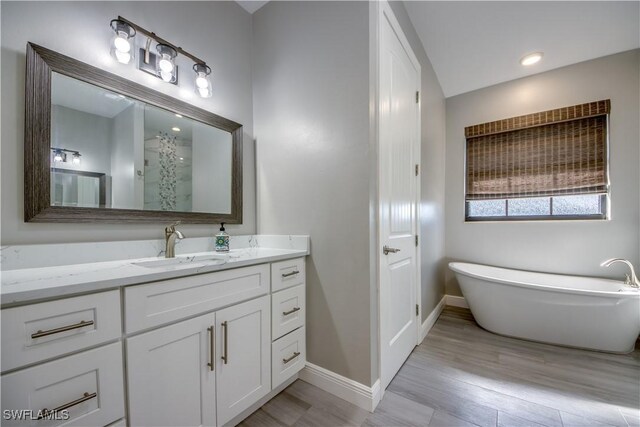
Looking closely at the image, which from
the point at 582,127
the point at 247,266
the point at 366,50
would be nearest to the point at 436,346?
the point at 247,266

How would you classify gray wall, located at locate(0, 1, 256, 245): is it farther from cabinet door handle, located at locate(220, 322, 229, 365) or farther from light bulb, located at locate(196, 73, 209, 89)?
cabinet door handle, located at locate(220, 322, 229, 365)

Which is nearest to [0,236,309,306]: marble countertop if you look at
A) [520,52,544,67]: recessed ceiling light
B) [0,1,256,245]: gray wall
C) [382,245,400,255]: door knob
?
[0,1,256,245]: gray wall

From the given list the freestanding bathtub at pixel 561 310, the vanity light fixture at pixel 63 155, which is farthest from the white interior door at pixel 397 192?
the vanity light fixture at pixel 63 155

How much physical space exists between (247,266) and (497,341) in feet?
7.66

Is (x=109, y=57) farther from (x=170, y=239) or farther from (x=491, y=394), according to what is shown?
(x=491, y=394)

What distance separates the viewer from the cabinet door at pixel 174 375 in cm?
83

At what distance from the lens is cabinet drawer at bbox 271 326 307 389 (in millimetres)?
1354

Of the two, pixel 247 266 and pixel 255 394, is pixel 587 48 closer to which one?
pixel 247 266

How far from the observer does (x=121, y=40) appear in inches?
47.0

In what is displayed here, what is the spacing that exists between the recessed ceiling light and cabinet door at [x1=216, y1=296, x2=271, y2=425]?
3.27 m

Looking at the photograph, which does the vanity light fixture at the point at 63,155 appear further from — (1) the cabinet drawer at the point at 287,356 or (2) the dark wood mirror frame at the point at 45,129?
(1) the cabinet drawer at the point at 287,356

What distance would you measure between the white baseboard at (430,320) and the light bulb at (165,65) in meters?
2.68

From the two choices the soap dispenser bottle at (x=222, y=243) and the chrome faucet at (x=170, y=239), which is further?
→ the soap dispenser bottle at (x=222, y=243)
